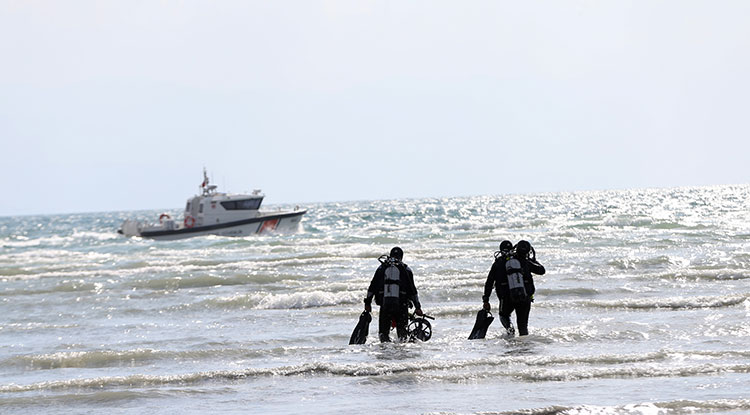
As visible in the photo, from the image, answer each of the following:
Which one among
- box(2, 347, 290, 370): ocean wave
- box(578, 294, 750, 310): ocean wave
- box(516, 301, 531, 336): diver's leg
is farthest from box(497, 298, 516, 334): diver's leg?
box(578, 294, 750, 310): ocean wave

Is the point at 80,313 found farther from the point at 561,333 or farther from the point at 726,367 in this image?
the point at 726,367

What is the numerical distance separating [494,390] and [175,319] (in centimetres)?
1033

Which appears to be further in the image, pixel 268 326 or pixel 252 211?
pixel 252 211

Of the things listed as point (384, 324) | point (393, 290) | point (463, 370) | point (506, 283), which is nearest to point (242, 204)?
point (384, 324)

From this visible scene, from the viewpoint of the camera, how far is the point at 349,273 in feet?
87.1

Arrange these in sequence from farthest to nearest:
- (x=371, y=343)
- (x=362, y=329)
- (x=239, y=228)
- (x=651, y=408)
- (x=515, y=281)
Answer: (x=239, y=228)
(x=371, y=343)
(x=362, y=329)
(x=515, y=281)
(x=651, y=408)

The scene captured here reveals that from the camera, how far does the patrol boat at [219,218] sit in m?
46.3

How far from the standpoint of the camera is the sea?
8.71 meters

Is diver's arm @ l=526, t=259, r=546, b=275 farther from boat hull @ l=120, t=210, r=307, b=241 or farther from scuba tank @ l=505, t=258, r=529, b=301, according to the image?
boat hull @ l=120, t=210, r=307, b=241

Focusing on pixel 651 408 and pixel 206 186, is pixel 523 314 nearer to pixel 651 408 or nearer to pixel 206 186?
pixel 651 408

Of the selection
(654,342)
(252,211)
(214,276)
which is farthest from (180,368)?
(252,211)

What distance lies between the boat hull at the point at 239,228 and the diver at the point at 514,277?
116 ft

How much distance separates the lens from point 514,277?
461 inches

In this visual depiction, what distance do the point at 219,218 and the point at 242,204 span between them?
1489mm
